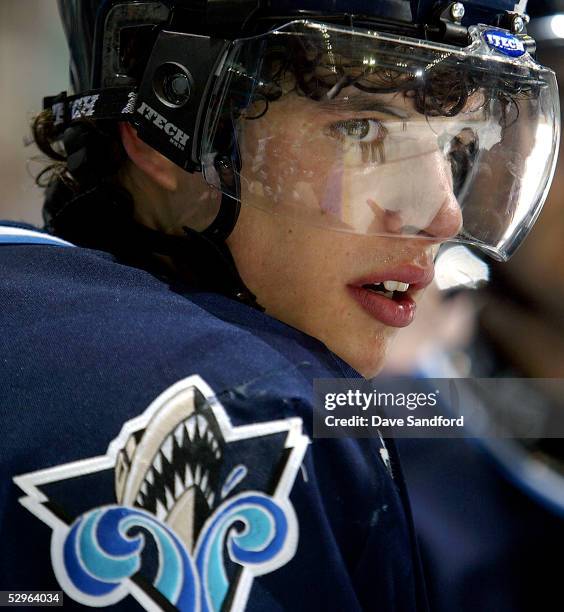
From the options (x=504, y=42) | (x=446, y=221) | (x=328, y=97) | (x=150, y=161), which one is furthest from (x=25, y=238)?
(x=504, y=42)

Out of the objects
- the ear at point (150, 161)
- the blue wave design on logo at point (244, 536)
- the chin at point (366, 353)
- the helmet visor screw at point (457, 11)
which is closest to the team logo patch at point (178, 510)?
the blue wave design on logo at point (244, 536)

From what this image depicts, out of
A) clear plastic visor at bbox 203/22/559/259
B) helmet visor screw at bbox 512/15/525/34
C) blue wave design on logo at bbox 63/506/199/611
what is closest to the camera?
blue wave design on logo at bbox 63/506/199/611

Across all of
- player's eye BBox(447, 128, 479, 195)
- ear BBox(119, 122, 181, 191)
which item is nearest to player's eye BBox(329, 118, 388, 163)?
player's eye BBox(447, 128, 479, 195)

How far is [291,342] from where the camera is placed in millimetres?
900

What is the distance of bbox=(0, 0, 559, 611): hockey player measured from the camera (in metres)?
0.76

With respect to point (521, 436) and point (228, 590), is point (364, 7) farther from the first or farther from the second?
point (521, 436)

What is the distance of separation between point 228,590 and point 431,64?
63 cm

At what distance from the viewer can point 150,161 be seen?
116cm

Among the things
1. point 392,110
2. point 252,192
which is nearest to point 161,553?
point 252,192

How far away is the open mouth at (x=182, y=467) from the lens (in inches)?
29.8

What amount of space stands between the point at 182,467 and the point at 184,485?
0.05 ft

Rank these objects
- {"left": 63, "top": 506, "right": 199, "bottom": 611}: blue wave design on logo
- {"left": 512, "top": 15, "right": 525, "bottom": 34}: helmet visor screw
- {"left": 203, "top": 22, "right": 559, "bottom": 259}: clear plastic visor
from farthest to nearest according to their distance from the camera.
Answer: {"left": 512, "top": 15, "right": 525, "bottom": 34}: helmet visor screw → {"left": 203, "top": 22, "right": 559, "bottom": 259}: clear plastic visor → {"left": 63, "top": 506, "right": 199, "bottom": 611}: blue wave design on logo

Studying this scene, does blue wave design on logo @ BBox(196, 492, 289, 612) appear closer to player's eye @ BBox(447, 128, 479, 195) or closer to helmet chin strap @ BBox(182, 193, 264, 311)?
helmet chin strap @ BBox(182, 193, 264, 311)

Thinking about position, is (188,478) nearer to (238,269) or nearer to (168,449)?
(168,449)
